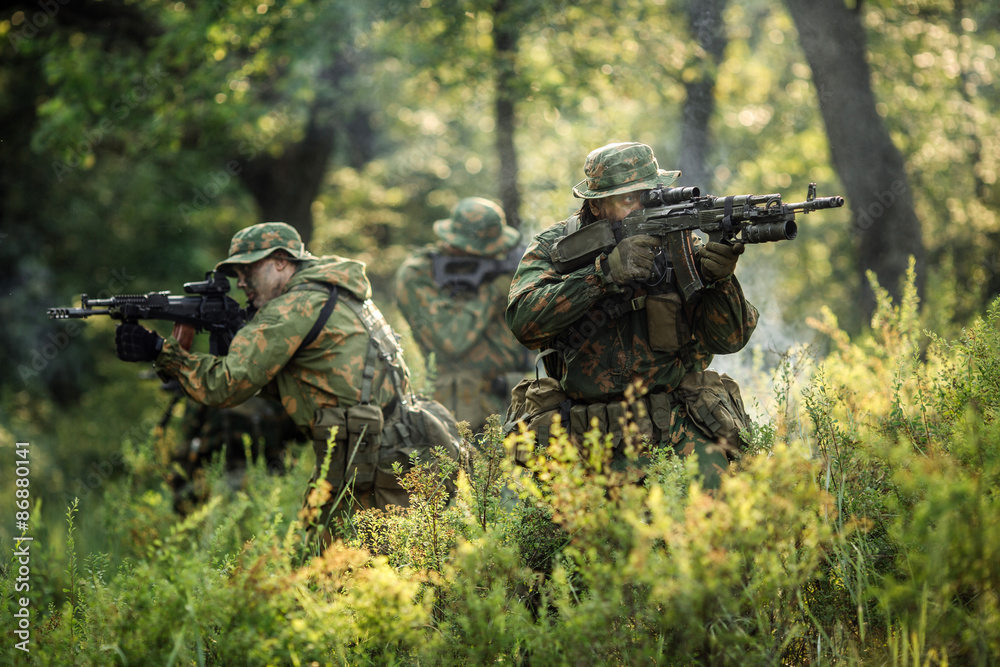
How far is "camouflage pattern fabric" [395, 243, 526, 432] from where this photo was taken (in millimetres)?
6969

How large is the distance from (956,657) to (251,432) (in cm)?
611

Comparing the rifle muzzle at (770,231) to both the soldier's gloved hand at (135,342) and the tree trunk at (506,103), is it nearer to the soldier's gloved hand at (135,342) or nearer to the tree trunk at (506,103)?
the soldier's gloved hand at (135,342)

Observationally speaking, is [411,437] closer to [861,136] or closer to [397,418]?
[397,418]

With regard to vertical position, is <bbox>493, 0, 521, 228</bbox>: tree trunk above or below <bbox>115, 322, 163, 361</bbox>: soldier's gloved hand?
above

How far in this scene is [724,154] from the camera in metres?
15.8

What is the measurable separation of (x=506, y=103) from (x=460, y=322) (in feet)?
13.2

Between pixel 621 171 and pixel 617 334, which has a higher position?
pixel 621 171

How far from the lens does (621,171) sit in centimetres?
383

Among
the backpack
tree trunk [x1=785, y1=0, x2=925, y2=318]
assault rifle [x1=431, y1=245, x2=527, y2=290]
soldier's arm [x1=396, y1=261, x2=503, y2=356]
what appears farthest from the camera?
tree trunk [x1=785, y1=0, x2=925, y2=318]

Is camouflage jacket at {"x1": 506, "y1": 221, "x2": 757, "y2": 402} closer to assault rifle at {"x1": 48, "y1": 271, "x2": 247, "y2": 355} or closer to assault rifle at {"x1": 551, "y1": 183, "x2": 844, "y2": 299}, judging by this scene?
assault rifle at {"x1": 551, "y1": 183, "x2": 844, "y2": 299}

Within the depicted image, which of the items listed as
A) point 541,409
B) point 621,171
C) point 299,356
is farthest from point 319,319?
point 621,171

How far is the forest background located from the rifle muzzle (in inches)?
124

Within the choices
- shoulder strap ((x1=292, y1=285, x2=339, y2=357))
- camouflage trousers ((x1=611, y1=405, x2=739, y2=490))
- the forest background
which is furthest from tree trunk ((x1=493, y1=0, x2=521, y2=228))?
camouflage trousers ((x1=611, y1=405, x2=739, y2=490))

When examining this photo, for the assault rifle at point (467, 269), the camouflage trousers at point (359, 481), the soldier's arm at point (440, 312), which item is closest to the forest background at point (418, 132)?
the soldier's arm at point (440, 312)
